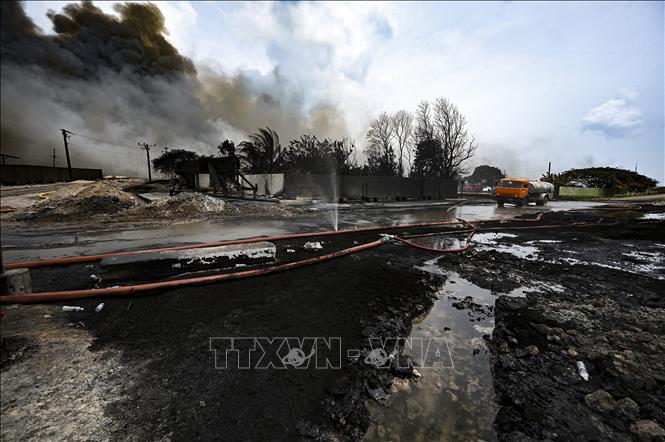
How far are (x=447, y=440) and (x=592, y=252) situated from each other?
24.4 feet

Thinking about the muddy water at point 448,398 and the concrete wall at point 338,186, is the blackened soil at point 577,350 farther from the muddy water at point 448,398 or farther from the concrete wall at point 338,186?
the concrete wall at point 338,186

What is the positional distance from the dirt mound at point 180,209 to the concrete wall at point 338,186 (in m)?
8.15

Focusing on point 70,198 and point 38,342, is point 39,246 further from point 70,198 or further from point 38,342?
point 70,198

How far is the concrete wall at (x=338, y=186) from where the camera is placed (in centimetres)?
2214

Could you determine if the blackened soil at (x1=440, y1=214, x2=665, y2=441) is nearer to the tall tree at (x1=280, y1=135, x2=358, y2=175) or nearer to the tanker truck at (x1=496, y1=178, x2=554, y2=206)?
the tanker truck at (x1=496, y1=178, x2=554, y2=206)

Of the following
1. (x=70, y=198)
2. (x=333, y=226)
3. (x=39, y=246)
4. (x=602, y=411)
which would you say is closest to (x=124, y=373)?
(x=602, y=411)

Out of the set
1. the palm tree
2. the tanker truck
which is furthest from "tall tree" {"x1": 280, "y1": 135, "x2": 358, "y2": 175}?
the tanker truck

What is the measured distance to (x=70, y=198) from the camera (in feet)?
46.4

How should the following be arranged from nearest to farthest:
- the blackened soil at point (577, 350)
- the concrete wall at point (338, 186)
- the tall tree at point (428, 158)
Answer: the blackened soil at point (577, 350), the concrete wall at point (338, 186), the tall tree at point (428, 158)

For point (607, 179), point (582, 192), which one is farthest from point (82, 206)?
point (607, 179)

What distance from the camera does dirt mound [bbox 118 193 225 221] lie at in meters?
12.1

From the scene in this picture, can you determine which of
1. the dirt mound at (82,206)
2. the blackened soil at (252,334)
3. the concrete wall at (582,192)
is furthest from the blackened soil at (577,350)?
the concrete wall at (582,192)

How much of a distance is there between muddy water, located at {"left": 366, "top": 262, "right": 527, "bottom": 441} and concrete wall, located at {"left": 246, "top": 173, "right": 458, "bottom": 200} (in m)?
19.7

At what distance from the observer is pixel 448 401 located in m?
2.19
